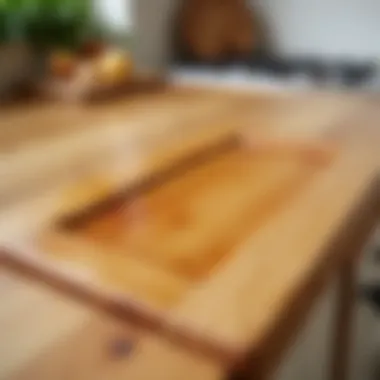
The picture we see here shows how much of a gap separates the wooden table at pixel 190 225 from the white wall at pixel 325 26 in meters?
0.79

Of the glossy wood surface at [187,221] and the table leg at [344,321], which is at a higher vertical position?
the glossy wood surface at [187,221]

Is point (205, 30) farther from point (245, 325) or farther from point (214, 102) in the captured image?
A: point (245, 325)

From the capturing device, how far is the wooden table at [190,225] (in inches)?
18.0

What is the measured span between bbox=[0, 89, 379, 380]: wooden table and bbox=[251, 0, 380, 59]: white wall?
790 millimetres

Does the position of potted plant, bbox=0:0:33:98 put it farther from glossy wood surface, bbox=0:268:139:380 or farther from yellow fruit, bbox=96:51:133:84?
glossy wood surface, bbox=0:268:139:380

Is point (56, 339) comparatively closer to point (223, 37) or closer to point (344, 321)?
point (344, 321)

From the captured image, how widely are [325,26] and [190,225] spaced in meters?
1.43

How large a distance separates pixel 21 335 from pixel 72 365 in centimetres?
5

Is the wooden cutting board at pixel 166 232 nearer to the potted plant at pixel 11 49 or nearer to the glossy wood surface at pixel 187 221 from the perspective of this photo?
the glossy wood surface at pixel 187 221

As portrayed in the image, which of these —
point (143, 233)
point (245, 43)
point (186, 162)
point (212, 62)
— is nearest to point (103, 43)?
point (212, 62)

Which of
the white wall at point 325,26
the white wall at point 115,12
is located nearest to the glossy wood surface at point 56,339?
the white wall at point 115,12

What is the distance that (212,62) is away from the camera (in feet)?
6.13

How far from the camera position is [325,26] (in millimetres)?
1958

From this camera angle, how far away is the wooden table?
18.0 inches
